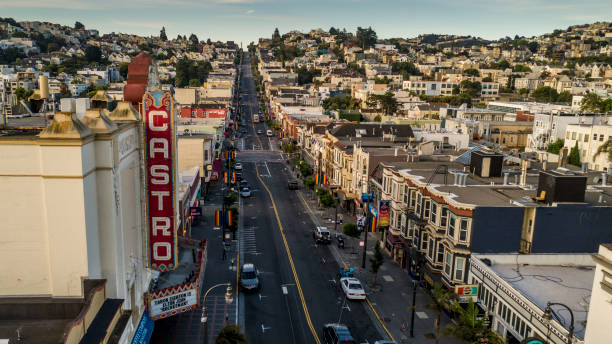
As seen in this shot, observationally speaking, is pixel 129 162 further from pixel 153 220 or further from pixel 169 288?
pixel 169 288

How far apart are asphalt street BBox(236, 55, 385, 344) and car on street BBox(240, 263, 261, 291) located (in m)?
0.60

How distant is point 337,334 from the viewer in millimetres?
30906

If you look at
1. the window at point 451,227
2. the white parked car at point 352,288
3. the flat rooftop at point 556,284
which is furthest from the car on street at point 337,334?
the window at point 451,227

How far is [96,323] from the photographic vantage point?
20281 mm

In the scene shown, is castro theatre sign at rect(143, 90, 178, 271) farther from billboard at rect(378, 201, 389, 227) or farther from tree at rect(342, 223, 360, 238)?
tree at rect(342, 223, 360, 238)

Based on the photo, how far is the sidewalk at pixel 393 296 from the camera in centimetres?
3444

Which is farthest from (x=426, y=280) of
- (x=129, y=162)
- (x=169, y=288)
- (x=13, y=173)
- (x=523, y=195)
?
(x=13, y=173)

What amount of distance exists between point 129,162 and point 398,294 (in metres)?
24.9

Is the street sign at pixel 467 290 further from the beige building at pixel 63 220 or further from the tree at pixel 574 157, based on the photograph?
the tree at pixel 574 157

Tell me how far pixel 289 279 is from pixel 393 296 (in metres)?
9.24

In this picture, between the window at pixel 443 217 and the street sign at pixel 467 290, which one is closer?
the street sign at pixel 467 290

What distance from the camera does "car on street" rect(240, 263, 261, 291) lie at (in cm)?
4012

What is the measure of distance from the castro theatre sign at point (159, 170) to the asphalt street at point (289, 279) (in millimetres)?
9711

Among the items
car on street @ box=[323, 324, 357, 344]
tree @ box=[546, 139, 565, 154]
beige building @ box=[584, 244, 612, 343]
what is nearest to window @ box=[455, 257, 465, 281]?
car on street @ box=[323, 324, 357, 344]
